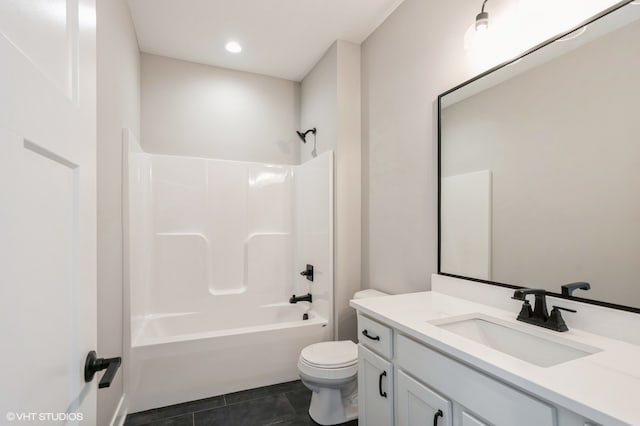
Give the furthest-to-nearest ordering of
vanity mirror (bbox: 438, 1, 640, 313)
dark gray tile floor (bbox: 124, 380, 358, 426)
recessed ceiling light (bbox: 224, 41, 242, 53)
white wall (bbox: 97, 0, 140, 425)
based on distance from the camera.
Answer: recessed ceiling light (bbox: 224, 41, 242, 53) < dark gray tile floor (bbox: 124, 380, 358, 426) < white wall (bbox: 97, 0, 140, 425) < vanity mirror (bbox: 438, 1, 640, 313)

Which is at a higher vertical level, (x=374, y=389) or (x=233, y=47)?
(x=233, y=47)

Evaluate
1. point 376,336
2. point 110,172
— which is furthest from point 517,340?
point 110,172

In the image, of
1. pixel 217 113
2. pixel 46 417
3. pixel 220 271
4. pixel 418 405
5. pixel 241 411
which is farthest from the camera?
pixel 217 113

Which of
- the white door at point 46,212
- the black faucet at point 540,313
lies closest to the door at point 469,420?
the black faucet at point 540,313

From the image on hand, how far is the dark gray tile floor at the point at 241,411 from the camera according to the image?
202 centimetres

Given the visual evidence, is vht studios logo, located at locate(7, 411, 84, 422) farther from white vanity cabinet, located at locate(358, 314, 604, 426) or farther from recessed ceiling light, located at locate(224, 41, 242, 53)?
recessed ceiling light, located at locate(224, 41, 242, 53)

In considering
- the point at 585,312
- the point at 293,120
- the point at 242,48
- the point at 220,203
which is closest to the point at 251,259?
the point at 220,203

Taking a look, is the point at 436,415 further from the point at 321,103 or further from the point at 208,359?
the point at 321,103

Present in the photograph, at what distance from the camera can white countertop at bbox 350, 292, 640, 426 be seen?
69 centimetres

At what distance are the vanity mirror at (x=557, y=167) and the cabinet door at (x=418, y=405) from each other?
65 cm

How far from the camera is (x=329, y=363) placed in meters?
1.93

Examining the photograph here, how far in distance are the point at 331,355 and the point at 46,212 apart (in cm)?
182

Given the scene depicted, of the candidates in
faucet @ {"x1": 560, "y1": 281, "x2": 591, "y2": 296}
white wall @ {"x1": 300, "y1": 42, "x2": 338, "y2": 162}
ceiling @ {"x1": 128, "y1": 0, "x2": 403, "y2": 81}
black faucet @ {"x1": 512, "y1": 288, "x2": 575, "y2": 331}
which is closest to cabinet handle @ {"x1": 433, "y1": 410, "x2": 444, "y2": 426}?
black faucet @ {"x1": 512, "y1": 288, "x2": 575, "y2": 331}

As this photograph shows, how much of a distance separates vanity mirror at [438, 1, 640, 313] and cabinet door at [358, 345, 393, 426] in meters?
0.67
